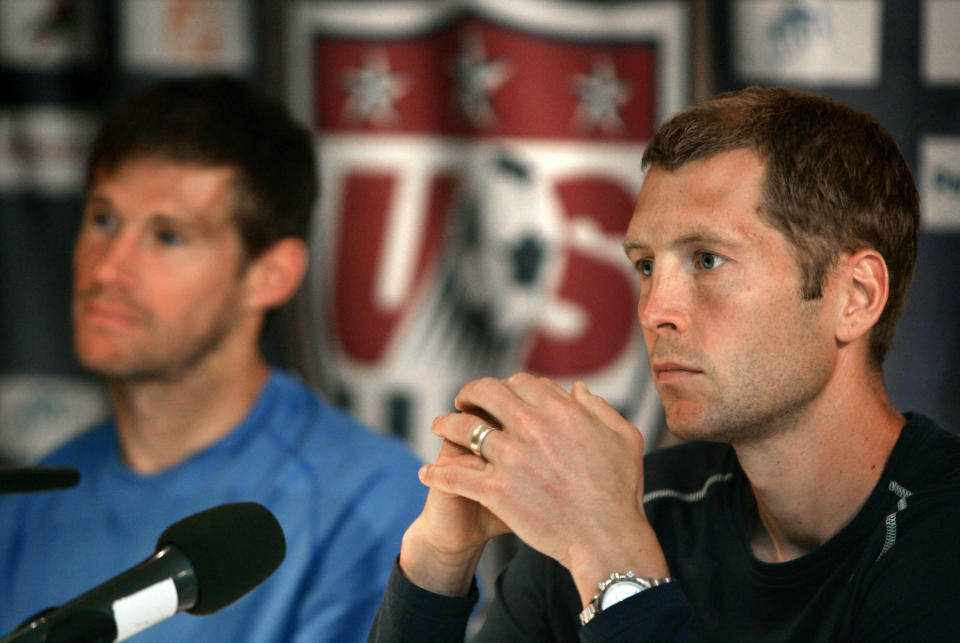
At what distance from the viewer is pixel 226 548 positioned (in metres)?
0.76

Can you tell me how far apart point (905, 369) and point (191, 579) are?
1521mm

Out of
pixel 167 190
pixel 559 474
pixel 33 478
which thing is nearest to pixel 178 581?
pixel 33 478

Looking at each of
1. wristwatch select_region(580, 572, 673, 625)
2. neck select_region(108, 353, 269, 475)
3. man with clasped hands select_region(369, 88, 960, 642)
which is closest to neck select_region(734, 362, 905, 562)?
man with clasped hands select_region(369, 88, 960, 642)

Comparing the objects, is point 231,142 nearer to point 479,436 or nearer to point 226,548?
point 479,436

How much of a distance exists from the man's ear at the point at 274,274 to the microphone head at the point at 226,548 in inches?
39.4

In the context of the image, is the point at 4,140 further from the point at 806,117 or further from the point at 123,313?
the point at 806,117

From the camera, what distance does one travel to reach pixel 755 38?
6.43 feet

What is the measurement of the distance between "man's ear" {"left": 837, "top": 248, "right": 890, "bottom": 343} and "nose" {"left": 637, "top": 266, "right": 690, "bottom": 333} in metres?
0.17

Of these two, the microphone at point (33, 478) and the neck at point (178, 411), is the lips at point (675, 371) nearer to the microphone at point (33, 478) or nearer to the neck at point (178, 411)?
the microphone at point (33, 478)

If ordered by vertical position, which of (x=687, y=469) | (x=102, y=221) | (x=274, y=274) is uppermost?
(x=102, y=221)

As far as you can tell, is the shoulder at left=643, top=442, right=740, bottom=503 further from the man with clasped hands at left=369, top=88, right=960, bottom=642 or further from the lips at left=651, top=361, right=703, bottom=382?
the lips at left=651, top=361, right=703, bottom=382

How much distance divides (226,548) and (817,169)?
69 centimetres

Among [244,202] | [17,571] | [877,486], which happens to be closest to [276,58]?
[244,202]

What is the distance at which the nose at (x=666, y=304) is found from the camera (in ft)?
3.46
